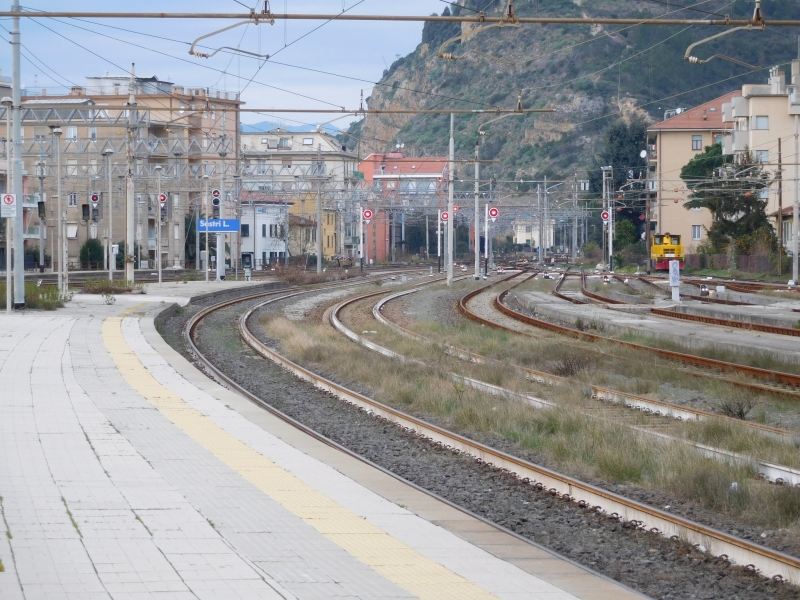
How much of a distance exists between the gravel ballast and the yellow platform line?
1297mm

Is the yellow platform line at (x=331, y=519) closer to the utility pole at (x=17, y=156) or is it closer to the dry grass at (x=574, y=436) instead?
the dry grass at (x=574, y=436)

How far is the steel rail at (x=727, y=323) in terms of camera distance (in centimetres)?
2642

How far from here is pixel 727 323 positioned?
29.7 m

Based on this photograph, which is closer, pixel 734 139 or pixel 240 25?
pixel 240 25

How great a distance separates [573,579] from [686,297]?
38.0 m

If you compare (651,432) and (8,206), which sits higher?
(8,206)

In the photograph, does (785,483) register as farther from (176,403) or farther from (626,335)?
(626,335)

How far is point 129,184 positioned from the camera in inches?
1644

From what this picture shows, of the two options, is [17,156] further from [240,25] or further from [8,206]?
[240,25]

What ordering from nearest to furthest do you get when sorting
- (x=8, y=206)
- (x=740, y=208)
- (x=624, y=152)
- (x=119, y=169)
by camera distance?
(x=8, y=206), (x=119, y=169), (x=740, y=208), (x=624, y=152)

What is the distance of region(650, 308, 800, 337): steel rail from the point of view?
26.4m

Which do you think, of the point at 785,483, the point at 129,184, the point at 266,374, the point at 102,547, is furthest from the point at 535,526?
the point at 129,184

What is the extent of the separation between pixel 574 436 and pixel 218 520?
512 centimetres

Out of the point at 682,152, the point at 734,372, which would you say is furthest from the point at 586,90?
the point at 734,372
